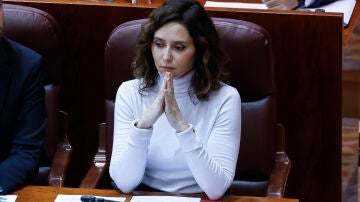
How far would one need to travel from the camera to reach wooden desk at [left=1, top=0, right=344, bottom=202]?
2584 mm

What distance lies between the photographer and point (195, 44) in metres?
2.20

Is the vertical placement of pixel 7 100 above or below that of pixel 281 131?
above

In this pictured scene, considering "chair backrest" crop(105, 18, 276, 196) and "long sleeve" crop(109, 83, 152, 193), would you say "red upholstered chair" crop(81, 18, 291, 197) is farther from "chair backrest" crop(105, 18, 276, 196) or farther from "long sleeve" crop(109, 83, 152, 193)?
"long sleeve" crop(109, 83, 152, 193)

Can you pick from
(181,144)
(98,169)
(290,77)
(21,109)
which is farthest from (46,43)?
(290,77)

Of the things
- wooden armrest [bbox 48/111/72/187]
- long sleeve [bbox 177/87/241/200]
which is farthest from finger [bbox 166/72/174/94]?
wooden armrest [bbox 48/111/72/187]

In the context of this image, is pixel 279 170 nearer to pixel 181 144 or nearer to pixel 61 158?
pixel 181 144

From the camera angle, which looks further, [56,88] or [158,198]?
[56,88]

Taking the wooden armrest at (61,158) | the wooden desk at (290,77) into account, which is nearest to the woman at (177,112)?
the wooden armrest at (61,158)

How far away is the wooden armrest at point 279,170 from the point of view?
7.66 feet

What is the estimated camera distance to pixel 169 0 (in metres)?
2.22

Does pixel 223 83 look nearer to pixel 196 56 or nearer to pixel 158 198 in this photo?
pixel 196 56

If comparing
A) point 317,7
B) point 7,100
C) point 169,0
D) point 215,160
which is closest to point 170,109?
point 215,160

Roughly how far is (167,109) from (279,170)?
1.68 ft

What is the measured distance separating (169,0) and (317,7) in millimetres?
1112
